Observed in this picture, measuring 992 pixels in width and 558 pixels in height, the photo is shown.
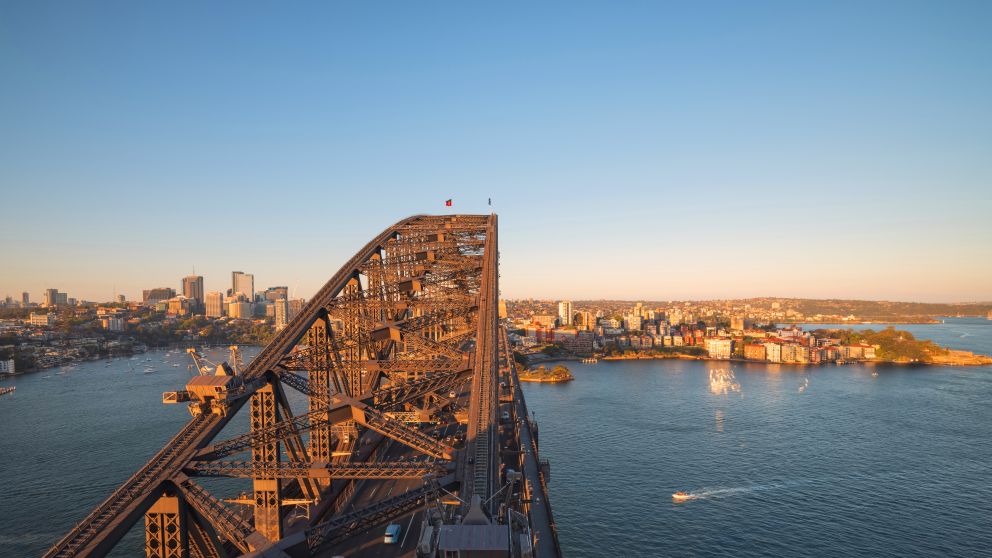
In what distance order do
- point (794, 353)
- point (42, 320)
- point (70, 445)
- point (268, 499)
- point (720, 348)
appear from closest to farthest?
point (268, 499) < point (70, 445) < point (794, 353) < point (720, 348) < point (42, 320)

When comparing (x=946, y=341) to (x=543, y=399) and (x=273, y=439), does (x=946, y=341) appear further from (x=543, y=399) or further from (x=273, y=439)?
(x=273, y=439)

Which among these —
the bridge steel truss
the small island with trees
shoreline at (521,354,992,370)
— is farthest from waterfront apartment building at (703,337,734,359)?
the bridge steel truss

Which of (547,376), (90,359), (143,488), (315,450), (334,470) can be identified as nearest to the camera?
(143,488)

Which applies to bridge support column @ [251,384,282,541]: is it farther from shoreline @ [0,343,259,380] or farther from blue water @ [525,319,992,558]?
shoreline @ [0,343,259,380]

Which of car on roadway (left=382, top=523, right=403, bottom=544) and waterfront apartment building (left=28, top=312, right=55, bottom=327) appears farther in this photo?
waterfront apartment building (left=28, top=312, right=55, bottom=327)

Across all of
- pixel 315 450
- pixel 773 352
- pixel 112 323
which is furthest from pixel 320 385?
pixel 112 323

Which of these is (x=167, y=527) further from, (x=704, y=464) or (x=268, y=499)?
(x=704, y=464)

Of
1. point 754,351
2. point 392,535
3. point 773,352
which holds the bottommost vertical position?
point 754,351
